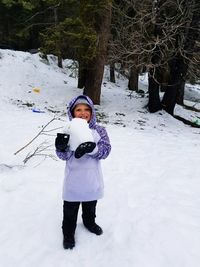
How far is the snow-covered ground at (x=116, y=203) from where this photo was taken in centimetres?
388

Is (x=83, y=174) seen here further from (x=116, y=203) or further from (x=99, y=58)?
(x=99, y=58)

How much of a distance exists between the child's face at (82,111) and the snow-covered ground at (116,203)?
141 cm

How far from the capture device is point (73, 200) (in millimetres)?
3771

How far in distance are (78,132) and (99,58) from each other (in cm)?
1037

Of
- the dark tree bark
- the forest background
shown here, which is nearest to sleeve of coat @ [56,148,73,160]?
the forest background

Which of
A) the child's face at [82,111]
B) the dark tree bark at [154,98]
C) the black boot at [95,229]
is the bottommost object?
the dark tree bark at [154,98]

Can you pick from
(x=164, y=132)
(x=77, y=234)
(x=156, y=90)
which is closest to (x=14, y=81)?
(x=156, y=90)

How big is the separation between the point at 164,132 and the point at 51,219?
23.8 feet

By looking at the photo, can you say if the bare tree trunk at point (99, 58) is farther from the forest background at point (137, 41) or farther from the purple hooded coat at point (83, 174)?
the purple hooded coat at point (83, 174)

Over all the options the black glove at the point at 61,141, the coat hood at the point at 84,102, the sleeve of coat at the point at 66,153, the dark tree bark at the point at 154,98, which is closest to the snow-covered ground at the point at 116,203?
the sleeve of coat at the point at 66,153

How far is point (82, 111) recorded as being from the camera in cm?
382

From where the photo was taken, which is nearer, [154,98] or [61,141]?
[61,141]

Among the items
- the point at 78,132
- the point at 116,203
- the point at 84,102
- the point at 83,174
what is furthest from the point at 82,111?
the point at 116,203

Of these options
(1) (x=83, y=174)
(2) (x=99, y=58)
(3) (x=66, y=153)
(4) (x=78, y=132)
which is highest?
(4) (x=78, y=132)
